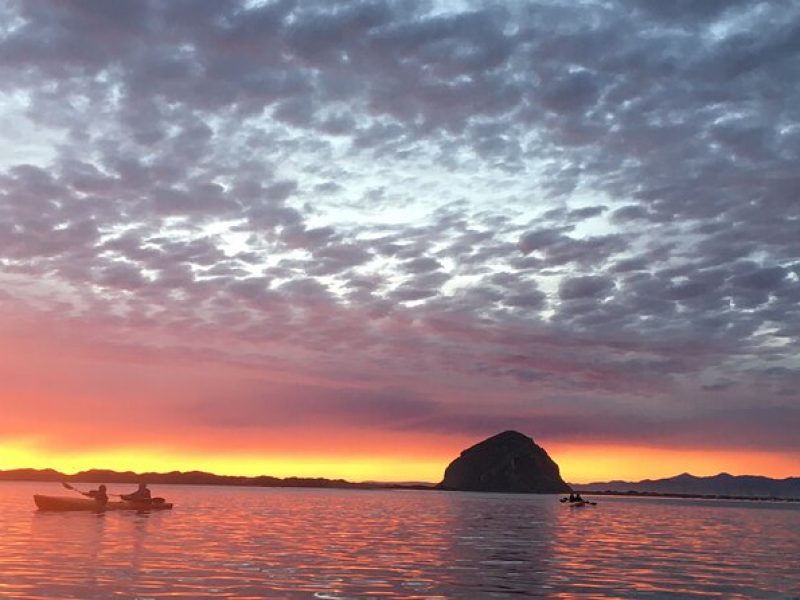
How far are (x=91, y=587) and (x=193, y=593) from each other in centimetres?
491

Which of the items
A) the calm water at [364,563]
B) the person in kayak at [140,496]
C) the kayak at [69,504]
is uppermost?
the person in kayak at [140,496]

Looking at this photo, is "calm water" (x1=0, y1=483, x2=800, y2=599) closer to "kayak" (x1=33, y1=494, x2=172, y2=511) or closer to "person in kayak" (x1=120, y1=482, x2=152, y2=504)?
"kayak" (x1=33, y1=494, x2=172, y2=511)

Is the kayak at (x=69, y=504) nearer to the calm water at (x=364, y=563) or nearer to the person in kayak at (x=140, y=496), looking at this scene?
the person in kayak at (x=140, y=496)

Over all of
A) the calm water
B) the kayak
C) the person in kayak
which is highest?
the person in kayak

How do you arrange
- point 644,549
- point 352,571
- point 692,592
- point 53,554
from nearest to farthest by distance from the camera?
point 692,592 → point 352,571 → point 53,554 → point 644,549

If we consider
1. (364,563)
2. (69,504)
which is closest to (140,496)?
(69,504)

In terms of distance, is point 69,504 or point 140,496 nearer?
point 69,504

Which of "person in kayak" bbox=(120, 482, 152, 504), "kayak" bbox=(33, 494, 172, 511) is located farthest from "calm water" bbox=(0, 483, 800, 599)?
"person in kayak" bbox=(120, 482, 152, 504)

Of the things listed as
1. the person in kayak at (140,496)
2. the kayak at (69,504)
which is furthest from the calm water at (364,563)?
the person in kayak at (140,496)

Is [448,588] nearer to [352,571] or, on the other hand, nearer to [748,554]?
[352,571]

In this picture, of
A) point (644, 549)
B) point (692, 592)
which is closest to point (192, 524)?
point (644, 549)

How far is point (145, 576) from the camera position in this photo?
40.8 meters

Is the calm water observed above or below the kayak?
below

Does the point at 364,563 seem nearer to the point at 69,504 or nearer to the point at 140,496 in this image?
the point at 69,504
